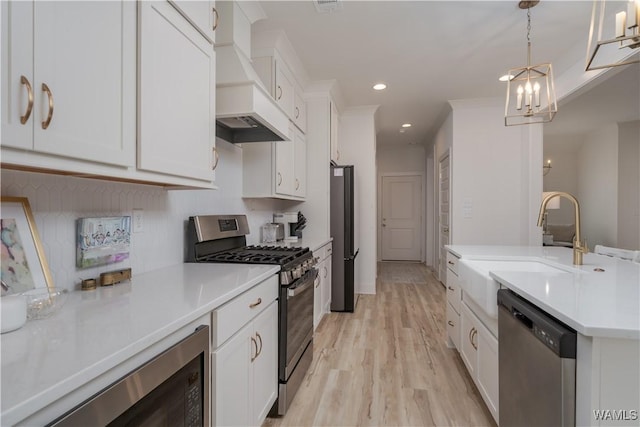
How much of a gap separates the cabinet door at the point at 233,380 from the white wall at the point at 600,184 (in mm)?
6993

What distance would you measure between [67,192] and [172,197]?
602mm

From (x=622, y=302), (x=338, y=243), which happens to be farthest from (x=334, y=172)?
(x=622, y=302)

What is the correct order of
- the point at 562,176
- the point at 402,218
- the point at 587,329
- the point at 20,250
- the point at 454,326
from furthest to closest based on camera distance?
the point at 402,218 → the point at 562,176 → the point at 454,326 → the point at 20,250 → the point at 587,329

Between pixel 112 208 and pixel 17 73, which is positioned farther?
pixel 112 208

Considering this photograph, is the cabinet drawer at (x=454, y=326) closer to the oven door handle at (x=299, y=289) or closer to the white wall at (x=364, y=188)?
the oven door handle at (x=299, y=289)

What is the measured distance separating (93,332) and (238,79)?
151cm

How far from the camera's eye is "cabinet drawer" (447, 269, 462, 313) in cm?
238

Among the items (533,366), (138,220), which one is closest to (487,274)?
(533,366)

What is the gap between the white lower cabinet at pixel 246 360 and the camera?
1.15 metres

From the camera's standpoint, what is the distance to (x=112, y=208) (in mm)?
1391

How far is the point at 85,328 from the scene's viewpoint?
2.69 feet

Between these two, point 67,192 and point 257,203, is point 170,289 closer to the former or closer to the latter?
point 67,192

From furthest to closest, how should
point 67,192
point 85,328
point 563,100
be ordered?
point 563,100 < point 67,192 < point 85,328

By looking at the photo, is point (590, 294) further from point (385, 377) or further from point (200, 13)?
point (200, 13)
